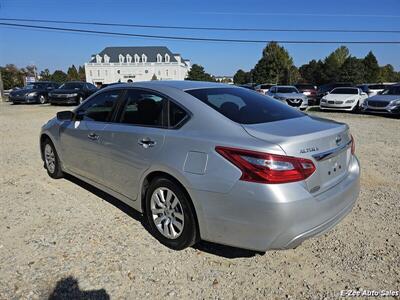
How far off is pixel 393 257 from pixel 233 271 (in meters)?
1.50

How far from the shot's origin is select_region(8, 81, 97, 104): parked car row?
2066cm

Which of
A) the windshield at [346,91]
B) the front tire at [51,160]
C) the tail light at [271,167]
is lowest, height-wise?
the front tire at [51,160]

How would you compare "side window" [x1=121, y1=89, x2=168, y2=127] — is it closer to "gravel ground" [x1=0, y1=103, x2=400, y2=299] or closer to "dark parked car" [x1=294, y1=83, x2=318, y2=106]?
"gravel ground" [x1=0, y1=103, x2=400, y2=299]

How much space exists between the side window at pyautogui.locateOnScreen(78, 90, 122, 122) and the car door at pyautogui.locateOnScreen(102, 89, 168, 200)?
211 mm

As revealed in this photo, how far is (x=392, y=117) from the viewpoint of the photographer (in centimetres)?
1564

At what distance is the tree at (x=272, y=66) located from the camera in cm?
6381

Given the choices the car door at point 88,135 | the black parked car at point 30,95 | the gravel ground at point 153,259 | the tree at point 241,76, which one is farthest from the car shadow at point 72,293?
the tree at point 241,76

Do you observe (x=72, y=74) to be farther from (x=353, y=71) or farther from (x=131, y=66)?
(x=353, y=71)

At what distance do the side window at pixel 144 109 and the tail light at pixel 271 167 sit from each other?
108 cm

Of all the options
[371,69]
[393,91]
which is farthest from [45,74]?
[393,91]

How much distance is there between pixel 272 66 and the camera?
209 ft

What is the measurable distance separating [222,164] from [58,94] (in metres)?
20.2

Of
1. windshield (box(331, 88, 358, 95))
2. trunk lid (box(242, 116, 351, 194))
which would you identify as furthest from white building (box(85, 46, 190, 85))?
trunk lid (box(242, 116, 351, 194))

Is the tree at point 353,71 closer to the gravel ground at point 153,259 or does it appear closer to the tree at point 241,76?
the tree at point 241,76
